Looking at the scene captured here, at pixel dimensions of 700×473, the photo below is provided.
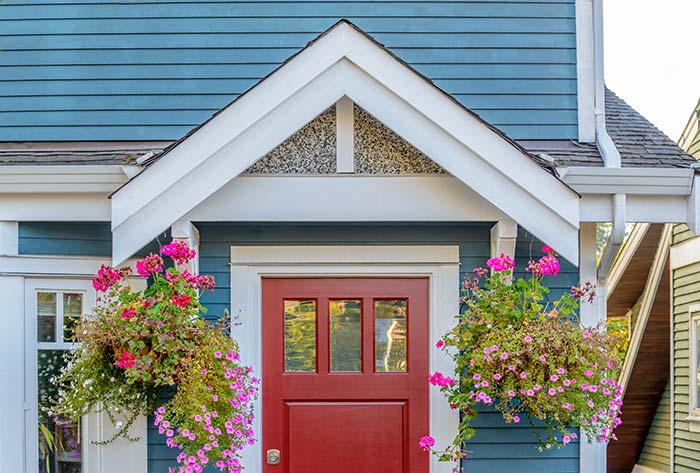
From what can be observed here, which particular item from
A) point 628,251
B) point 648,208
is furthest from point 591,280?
point 628,251

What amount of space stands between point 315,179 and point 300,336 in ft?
2.98

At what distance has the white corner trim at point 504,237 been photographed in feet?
13.9

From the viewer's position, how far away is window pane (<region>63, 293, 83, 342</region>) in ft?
14.7

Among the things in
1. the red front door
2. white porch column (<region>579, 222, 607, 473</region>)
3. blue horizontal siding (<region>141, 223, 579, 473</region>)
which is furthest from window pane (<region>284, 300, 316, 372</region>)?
white porch column (<region>579, 222, 607, 473</region>)

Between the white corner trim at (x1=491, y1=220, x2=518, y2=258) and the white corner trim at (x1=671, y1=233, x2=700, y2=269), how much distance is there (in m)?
4.89

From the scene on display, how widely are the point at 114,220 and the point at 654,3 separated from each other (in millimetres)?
15179

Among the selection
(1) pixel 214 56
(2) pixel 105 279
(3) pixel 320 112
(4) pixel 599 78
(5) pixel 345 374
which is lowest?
(5) pixel 345 374

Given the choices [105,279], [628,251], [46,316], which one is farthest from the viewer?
[628,251]

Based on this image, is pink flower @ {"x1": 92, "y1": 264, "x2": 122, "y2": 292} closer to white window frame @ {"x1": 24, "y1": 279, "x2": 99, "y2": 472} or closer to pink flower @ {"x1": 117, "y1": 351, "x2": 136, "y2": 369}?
pink flower @ {"x1": 117, "y1": 351, "x2": 136, "y2": 369}

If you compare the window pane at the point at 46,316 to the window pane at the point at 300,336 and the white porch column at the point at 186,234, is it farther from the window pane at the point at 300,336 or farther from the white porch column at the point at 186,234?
the window pane at the point at 300,336

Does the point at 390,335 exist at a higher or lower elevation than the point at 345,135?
lower

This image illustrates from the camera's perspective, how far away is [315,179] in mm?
4152

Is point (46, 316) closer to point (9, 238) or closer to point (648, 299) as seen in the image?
point (9, 238)

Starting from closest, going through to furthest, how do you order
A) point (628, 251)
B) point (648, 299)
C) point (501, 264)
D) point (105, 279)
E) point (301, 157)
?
point (105, 279)
point (501, 264)
point (301, 157)
point (628, 251)
point (648, 299)
